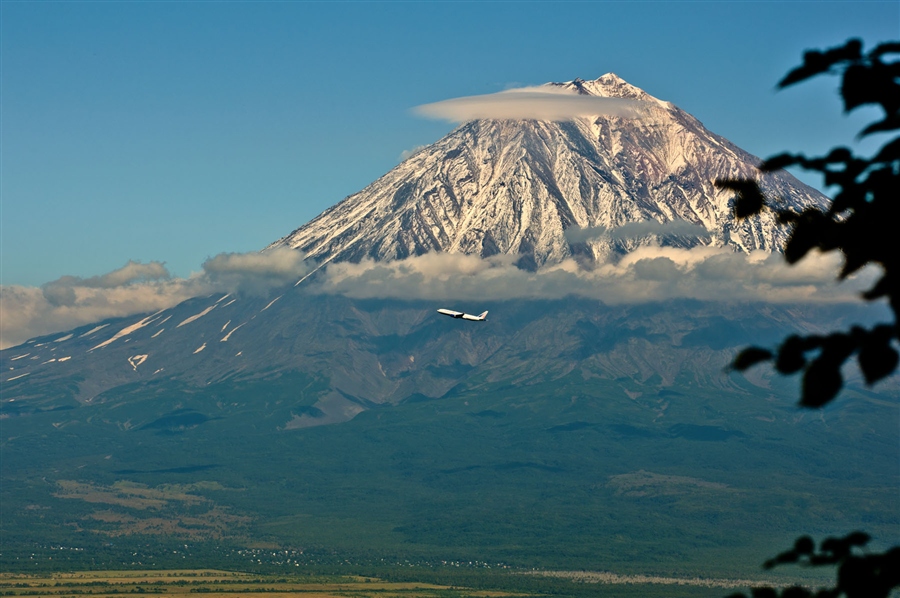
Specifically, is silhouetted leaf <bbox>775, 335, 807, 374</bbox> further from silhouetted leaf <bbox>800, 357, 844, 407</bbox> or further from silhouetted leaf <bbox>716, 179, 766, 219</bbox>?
silhouetted leaf <bbox>716, 179, 766, 219</bbox>

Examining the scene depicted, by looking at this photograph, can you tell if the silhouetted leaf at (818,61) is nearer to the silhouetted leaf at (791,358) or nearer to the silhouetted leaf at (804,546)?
the silhouetted leaf at (791,358)

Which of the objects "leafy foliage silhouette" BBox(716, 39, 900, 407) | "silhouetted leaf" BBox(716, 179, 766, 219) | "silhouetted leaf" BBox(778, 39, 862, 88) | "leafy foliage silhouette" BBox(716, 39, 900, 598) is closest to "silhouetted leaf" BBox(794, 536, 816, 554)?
"leafy foliage silhouette" BBox(716, 39, 900, 598)

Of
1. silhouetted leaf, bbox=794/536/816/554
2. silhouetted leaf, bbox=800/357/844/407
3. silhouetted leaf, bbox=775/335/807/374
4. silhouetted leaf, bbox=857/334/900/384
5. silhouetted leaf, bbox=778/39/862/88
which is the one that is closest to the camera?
silhouetted leaf, bbox=857/334/900/384

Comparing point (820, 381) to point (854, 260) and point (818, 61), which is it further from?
point (818, 61)

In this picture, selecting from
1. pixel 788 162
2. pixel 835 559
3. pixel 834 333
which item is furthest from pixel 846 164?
pixel 835 559

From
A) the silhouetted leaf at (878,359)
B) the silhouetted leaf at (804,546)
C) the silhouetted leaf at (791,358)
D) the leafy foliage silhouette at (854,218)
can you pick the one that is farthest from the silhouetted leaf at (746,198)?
the silhouetted leaf at (804,546)

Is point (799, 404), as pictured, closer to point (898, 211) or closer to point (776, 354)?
point (776, 354)

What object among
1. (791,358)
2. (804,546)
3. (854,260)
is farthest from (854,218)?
(804,546)

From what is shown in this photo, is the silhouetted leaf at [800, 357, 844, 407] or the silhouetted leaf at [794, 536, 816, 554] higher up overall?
the silhouetted leaf at [800, 357, 844, 407]
